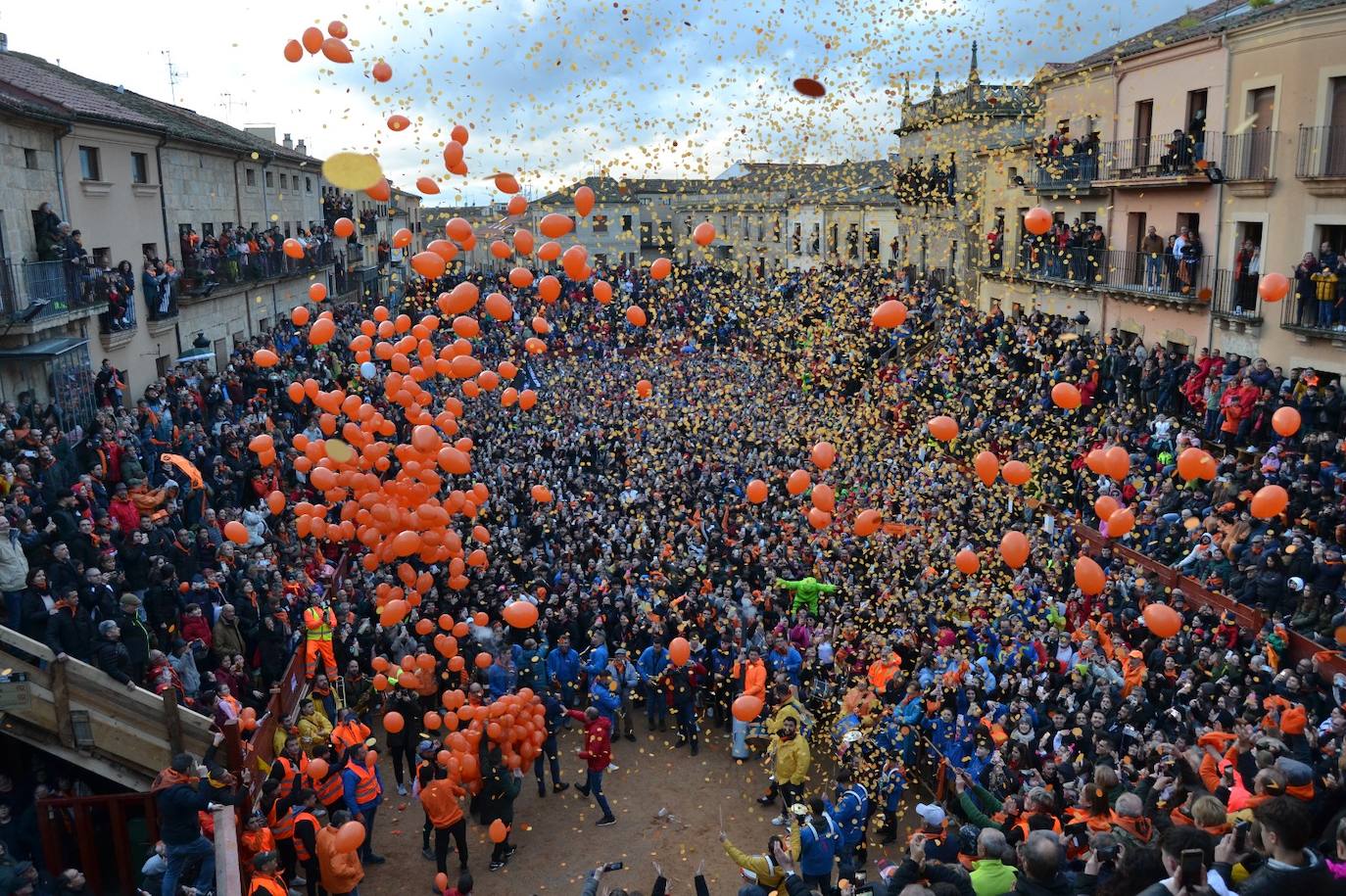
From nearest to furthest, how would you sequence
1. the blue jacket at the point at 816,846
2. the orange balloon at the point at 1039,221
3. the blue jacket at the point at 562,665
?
the blue jacket at the point at 816,846
the orange balloon at the point at 1039,221
the blue jacket at the point at 562,665

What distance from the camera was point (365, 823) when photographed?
8.91 m

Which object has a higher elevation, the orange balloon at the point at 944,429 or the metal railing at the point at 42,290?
the metal railing at the point at 42,290

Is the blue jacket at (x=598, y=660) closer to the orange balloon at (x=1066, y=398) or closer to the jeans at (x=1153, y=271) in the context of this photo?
the orange balloon at (x=1066, y=398)

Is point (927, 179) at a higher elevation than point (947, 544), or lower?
higher

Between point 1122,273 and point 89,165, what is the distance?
57.9 feet

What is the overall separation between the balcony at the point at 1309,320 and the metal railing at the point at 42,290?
16.6 meters

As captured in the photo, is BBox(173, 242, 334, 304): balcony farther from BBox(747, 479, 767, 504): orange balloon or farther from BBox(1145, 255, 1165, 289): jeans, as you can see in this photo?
BBox(1145, 255, 1165, 289): jeans

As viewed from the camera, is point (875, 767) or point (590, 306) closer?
point (875, 767)

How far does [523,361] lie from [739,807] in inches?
659

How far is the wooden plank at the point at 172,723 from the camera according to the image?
7.97 m

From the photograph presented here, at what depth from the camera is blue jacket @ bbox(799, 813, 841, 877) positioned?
732 centimetres

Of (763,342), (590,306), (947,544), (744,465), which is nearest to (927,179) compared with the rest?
(763,342)

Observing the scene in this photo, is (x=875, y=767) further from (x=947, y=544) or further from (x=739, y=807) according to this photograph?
(x=947, y=544)

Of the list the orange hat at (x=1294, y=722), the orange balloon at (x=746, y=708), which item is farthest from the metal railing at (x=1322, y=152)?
the orange balloon at (x=746, y=708)
